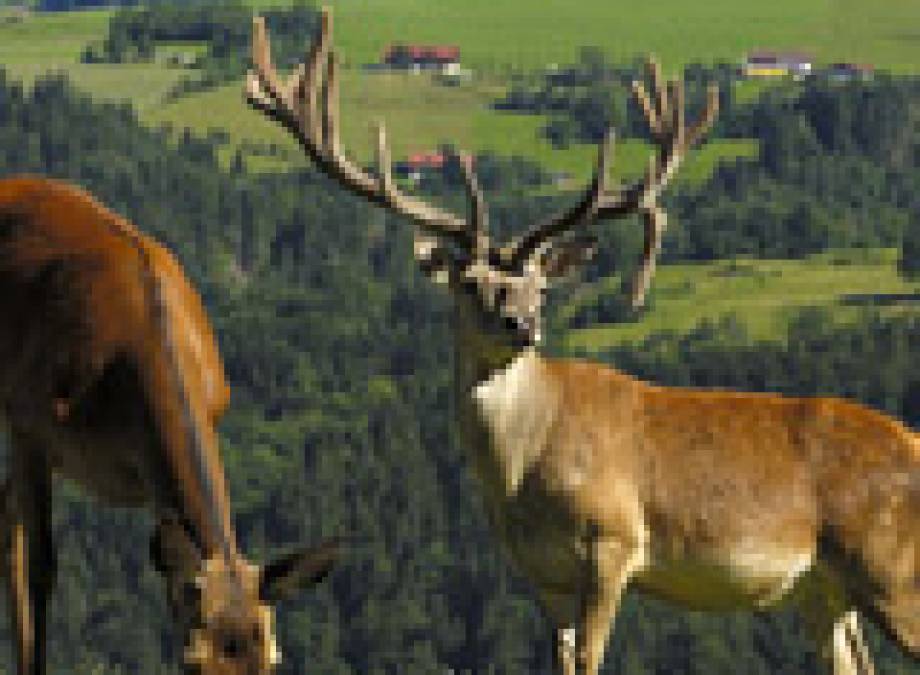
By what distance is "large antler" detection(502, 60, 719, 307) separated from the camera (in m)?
20.9

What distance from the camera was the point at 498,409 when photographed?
21.2m

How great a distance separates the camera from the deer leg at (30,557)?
18750 millimetres

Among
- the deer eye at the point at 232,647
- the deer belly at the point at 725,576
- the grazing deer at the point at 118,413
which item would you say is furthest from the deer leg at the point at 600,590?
the deer eye at the point at 232,647

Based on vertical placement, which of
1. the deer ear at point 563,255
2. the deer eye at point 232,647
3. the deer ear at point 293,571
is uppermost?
the deer ear at point 563,255

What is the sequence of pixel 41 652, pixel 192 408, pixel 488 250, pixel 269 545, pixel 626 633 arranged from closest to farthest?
pixel 192 408 < pixel 41 652 < pixel 488 250 < pixel 626 633 < pixel 269 545

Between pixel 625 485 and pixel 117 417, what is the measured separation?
4.61 metres

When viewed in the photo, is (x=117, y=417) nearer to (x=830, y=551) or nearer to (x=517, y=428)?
(x=517, y=428)

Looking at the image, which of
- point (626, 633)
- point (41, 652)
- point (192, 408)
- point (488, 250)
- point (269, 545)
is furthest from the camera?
point (269, 545)

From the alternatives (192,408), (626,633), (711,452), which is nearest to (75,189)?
(192,408)

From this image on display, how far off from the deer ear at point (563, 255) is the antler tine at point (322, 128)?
0.53 meters

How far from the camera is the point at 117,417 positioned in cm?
1759

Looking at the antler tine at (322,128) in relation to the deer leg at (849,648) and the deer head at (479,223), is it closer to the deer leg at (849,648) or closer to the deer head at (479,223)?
the deer head at (479,223)

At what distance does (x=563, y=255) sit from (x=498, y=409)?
3.70 ft

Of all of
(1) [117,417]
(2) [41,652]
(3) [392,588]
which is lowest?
(3) [392,588]
